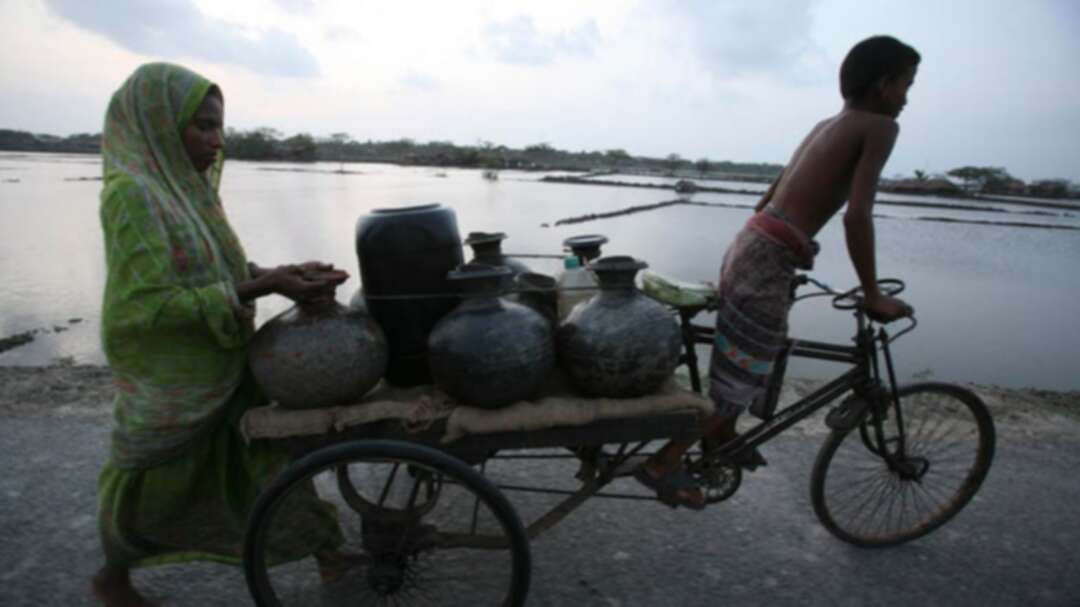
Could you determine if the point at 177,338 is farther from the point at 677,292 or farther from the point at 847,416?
the point at 847,416

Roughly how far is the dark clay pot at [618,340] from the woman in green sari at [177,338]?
0.76 metres

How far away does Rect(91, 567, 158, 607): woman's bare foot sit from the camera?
2168mm

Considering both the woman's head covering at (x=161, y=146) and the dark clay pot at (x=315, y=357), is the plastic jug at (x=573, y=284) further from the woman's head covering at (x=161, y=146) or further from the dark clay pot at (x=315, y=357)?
the woman's head covering at (x=161, y=146)

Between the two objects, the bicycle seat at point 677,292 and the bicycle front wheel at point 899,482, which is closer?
the bicycle seat at point 677,292

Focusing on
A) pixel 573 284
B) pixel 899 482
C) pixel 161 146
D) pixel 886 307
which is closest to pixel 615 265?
pixel 573 284

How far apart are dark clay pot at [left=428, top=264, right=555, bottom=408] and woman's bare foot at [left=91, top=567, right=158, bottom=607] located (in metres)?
1.44

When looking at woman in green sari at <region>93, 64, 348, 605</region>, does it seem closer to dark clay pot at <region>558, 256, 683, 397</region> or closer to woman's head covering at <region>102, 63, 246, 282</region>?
woman's head covering at <region>102, 63, 246, 282</region>

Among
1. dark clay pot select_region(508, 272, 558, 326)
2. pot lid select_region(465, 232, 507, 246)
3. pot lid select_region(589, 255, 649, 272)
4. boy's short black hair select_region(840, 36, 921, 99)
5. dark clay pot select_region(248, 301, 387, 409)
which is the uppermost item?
boy's short black hair select_region(840, 36, 921, 99)

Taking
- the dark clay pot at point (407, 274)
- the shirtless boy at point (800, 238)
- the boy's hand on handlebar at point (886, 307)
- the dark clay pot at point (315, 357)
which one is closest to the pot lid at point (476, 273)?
the dark clay pot at point (407, 274)

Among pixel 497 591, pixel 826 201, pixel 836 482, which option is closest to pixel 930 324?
pixel 836 482

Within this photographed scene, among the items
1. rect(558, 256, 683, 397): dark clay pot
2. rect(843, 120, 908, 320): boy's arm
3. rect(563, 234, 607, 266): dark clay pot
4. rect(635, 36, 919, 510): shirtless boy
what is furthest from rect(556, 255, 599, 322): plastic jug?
rect(843, 120, 908, 320): boy's arm

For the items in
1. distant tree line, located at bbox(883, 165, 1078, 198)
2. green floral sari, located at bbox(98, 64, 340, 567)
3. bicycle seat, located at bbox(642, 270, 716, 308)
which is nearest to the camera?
green floral sari, located at bbox(98, 64, 340, 567)

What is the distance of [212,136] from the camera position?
1960 millimetres

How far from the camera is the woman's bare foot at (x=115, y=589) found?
217 cm
